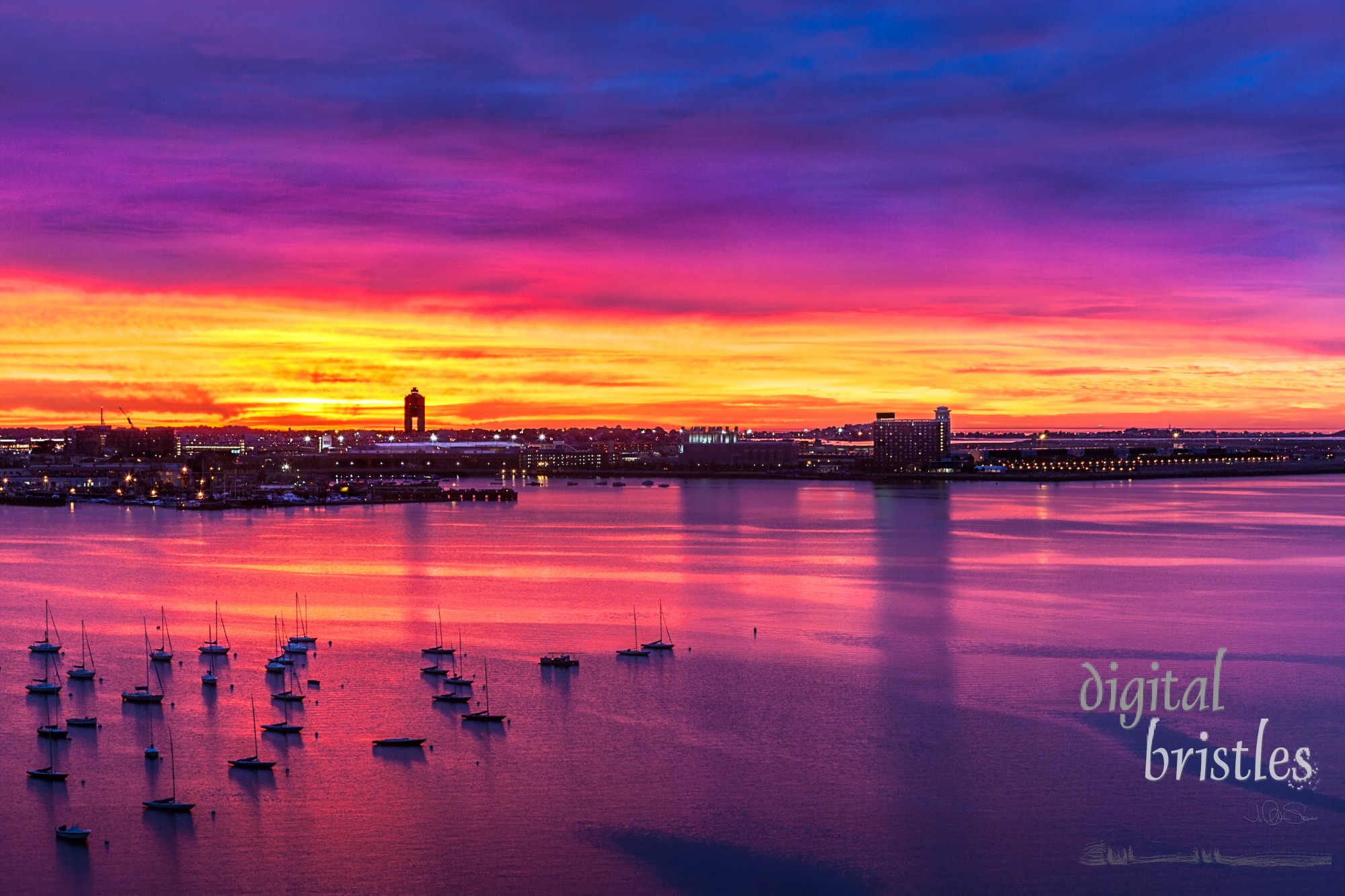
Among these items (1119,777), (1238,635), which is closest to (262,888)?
(1119,777)

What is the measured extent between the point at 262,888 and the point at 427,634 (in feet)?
27.8

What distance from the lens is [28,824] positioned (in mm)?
9367

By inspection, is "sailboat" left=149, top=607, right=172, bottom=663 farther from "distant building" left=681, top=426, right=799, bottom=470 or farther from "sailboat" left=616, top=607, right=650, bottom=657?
"distant building" left=681, top=426, right=799, bottom=470

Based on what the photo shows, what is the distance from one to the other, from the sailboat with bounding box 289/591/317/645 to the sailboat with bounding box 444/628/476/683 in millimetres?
1762

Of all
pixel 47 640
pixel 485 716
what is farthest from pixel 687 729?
pixel 47 640

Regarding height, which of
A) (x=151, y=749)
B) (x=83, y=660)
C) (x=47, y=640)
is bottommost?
(x=151, y=749)

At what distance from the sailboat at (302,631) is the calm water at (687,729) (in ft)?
0.78

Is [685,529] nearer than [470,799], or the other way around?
[470,799]

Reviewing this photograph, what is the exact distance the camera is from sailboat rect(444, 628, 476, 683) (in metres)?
13.5

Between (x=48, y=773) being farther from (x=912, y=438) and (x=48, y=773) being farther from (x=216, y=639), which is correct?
(x=912, y=438)

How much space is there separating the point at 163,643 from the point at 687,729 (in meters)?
7.64

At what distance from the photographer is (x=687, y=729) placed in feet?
38.9

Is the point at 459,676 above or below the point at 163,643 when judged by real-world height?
below

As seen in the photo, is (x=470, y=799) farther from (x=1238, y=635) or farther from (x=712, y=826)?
(x=1238, y=635)
